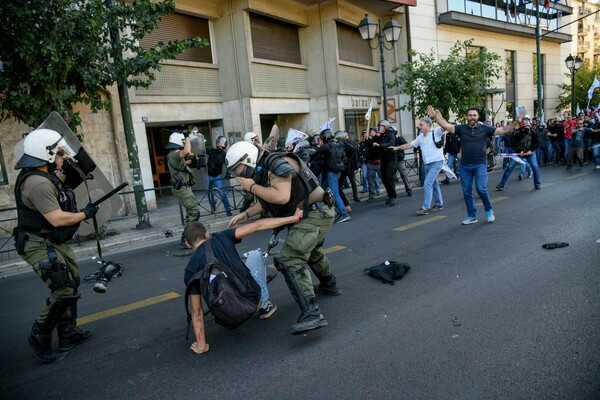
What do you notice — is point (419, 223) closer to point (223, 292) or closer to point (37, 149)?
point (223, 292)

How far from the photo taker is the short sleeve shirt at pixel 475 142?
7.05 m

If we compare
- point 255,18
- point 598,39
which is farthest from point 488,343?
point 598,39

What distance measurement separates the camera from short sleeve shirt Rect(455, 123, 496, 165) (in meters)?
7.05

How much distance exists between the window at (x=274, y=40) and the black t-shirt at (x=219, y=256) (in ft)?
41.1

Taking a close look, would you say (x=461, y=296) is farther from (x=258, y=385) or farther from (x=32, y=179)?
(x=32, y=179)

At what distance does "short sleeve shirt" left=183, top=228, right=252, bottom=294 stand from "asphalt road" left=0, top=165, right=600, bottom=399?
0.64 m

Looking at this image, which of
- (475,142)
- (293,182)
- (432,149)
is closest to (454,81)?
(432,149)

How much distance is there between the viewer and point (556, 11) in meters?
28.4

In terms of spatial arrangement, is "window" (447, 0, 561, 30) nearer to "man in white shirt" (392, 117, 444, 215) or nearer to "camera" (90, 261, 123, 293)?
"man in white shirt" (392, 117, 444, 215)

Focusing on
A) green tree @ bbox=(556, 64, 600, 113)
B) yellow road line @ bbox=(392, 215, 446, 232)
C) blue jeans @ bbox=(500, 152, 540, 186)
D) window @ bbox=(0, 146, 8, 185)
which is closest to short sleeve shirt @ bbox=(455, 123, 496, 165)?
yellow road line @ bbox=(392, 215, 446, 232)

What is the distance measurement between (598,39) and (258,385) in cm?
7108

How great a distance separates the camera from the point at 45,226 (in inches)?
137

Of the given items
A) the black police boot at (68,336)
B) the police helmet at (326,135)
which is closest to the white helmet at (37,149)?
the black police boot at (68,336)

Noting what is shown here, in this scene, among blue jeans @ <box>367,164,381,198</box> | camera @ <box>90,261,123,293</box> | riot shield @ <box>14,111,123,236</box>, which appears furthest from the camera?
blue jeans @ <box>367,164,381,198</box>
